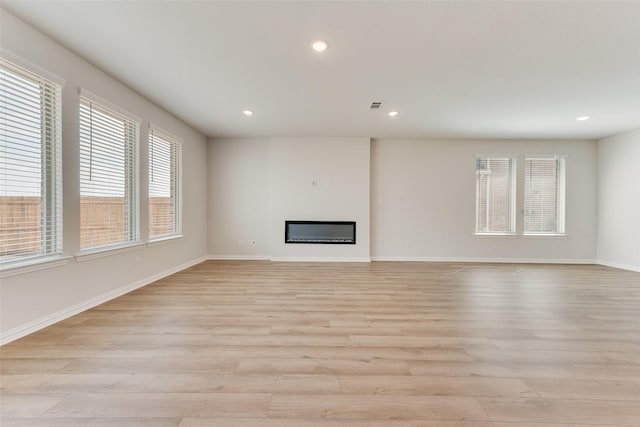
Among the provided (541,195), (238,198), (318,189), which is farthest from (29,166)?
(541,195)

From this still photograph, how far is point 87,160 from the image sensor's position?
119 inches

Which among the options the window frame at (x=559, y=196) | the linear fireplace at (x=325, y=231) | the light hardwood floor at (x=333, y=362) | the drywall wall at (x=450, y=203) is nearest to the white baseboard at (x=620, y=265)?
the drywall wall at (x=450, y=203)

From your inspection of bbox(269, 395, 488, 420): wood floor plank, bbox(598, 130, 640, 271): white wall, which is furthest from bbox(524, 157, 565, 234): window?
bbox(269, 395, 488, 420): wood floor plank

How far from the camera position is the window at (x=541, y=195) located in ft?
19.7

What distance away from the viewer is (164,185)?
4590 millimetres

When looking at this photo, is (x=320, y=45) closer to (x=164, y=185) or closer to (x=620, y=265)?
(x=164, y=185)

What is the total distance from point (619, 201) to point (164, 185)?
8.41 m

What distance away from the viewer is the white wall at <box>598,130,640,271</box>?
517 centimetres

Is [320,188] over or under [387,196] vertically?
over

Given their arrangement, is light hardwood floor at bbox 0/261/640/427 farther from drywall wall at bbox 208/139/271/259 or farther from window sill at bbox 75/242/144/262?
drywall wall at bbox 208/139/271/259

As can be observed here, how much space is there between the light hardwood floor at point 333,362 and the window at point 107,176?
85 centimetres

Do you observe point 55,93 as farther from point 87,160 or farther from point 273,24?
point 273,24

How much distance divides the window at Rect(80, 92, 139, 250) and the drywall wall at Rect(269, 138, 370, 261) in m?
2.71

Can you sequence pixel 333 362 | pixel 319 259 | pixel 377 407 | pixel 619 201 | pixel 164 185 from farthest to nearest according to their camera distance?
pixel 319 259 → pixel 619 201 → pixel 164 185 → pixel 333 362 → pixel 377 407
